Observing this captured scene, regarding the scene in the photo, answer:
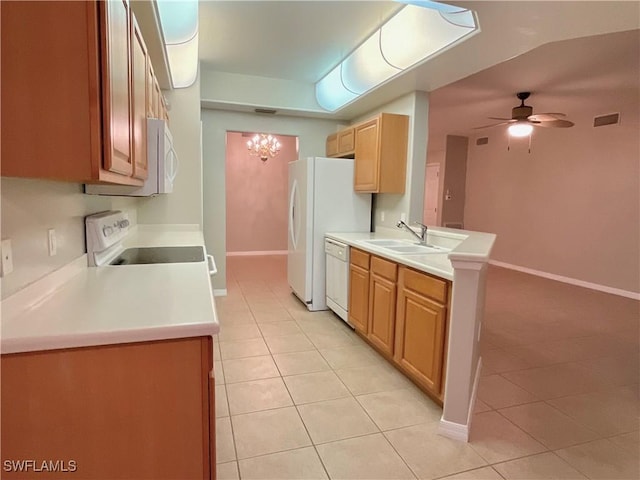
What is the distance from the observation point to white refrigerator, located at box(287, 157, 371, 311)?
4.05m

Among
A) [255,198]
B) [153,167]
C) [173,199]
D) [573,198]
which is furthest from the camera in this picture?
[255,198]

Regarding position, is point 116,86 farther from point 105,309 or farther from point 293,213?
point 293,213

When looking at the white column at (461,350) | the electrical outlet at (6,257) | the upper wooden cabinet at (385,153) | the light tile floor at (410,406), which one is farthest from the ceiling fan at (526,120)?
the electrical outlet at (6,257)

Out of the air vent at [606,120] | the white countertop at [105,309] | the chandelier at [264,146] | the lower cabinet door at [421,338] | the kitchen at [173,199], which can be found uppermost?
the air vent at [606,120]

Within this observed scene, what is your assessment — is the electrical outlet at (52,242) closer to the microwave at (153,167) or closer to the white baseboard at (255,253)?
the microwave at (153,167)

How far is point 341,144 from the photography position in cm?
452

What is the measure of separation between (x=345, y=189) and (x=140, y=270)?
8.83ft

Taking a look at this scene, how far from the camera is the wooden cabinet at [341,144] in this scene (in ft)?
14.0

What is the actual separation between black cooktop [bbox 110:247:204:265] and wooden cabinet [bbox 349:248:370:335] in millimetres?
1407

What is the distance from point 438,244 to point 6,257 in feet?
9.61

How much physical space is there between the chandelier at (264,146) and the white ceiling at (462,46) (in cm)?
202

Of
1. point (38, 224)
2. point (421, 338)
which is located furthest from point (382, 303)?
point (38, 224)

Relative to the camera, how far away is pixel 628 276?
16.4ft

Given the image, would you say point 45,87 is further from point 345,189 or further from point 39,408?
point 345,189
